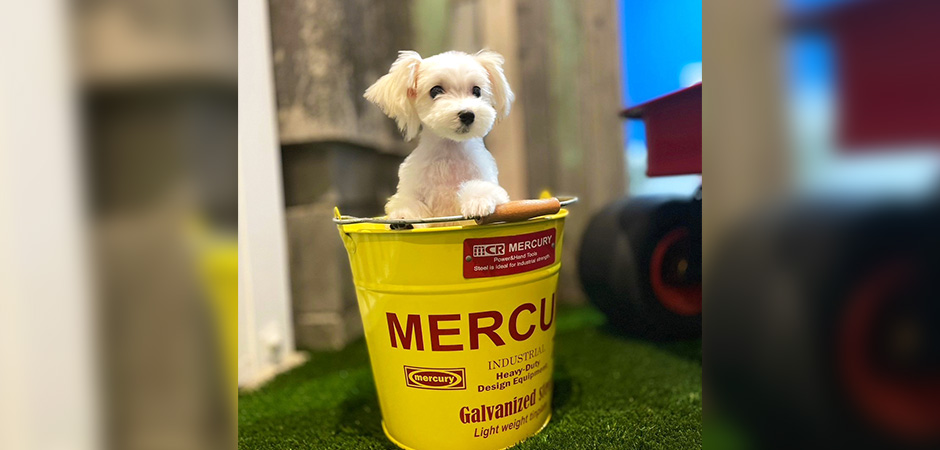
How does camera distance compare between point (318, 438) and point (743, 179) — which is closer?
point (743, 179)

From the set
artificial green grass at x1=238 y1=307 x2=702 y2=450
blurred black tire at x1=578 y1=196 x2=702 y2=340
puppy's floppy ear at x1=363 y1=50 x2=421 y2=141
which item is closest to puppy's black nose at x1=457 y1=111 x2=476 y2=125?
puppy's floppy ear at x1=363 y1=50 x2=421 y2=141

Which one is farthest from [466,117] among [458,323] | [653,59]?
[653,59]

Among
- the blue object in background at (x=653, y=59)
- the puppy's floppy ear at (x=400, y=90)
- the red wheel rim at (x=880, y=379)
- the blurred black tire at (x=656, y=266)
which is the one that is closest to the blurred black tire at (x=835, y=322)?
the red wheel rim at (x=880, y=379)

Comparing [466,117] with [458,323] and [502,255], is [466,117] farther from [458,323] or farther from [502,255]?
[458,323]

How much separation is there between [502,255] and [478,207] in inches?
3.9

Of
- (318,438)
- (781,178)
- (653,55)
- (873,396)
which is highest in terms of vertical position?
(653,55)

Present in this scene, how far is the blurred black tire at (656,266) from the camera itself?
50.6 inches

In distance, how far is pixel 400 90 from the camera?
2.82ft

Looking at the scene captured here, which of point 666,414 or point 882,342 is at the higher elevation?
point 882,342

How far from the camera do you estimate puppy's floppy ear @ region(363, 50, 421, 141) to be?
86cm

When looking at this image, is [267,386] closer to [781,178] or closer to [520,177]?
[520,177]

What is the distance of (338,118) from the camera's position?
4.58 feet

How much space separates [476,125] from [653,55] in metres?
1.20

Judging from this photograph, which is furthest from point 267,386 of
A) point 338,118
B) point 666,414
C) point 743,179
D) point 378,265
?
point 743,179
